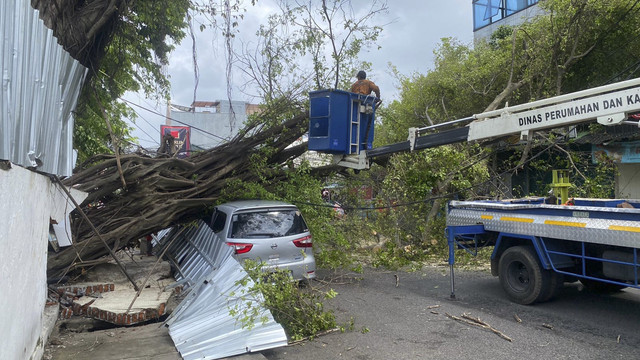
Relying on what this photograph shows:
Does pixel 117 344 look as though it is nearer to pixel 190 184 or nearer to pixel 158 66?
pixel 190 184

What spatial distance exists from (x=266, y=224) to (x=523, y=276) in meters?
4.42

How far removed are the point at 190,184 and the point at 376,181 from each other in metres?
4.89

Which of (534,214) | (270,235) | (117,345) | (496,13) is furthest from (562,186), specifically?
(496,13)

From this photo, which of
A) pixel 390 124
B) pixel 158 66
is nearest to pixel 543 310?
pixel 158 66

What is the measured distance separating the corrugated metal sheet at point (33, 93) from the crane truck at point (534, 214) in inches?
179

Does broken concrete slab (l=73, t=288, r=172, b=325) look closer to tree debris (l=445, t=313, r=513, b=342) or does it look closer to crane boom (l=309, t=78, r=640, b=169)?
crane boom (l=309, t=78, r=640, b=169)

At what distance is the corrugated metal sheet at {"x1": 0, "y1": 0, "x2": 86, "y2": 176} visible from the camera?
3607mm

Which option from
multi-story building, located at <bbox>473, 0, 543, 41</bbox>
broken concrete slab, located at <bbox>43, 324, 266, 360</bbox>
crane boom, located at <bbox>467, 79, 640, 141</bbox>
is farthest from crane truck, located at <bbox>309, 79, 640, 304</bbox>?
multi-story building, located at <bbox>473, 0, 543, 41</bbox>

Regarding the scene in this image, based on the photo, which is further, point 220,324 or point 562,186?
point 562,186

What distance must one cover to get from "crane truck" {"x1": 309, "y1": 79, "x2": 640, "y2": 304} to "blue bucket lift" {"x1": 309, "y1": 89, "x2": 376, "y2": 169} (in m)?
0.02

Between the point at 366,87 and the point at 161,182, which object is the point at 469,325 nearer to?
the point at 366,87

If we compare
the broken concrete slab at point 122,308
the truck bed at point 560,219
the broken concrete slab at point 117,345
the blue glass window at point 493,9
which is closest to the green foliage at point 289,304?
the broken concrete slab at point 117,345

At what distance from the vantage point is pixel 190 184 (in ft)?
32.6

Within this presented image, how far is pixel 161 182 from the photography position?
31.0 feet
